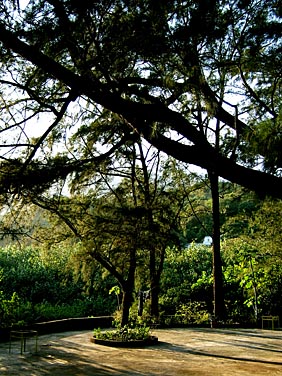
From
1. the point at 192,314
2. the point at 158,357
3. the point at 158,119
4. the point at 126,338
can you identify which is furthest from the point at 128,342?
the point at 158,119

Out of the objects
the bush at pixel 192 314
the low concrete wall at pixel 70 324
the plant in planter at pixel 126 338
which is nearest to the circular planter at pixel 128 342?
the plant in planter at pixel 126 338

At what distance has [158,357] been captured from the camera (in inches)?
297

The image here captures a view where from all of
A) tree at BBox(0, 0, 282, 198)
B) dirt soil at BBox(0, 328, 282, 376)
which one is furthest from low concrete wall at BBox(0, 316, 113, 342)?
tree at BBox(0, 0, 282, 198)

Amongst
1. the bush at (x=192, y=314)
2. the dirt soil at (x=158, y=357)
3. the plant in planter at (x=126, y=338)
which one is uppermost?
the bush at (x=192, y=314)

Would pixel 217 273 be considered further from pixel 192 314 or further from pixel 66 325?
pixel 66 325

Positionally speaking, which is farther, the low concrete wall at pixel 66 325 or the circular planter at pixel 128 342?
the low concrete wall at pixel 66 325

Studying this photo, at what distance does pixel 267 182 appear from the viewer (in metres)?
4.43

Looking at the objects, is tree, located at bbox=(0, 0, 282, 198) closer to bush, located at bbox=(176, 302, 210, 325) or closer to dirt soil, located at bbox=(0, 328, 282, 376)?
dirt soil, located at bbox=(0, 328, 282, 376)

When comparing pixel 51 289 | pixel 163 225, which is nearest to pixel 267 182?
pixel 163 225

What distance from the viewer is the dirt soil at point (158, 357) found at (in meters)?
6.25

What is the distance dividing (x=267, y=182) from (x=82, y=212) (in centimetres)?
510

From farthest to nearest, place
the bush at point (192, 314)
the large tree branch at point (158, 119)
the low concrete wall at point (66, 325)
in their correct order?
1. the bush at point (192, 314)
2. the low concrete wall at point (66, 325)
3. the large tree branch at point (158, 119)

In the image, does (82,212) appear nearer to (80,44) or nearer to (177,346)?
(177,346)

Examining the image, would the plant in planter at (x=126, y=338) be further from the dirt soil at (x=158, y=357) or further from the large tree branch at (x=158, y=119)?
the large tree branch at (x=158, y=119)
